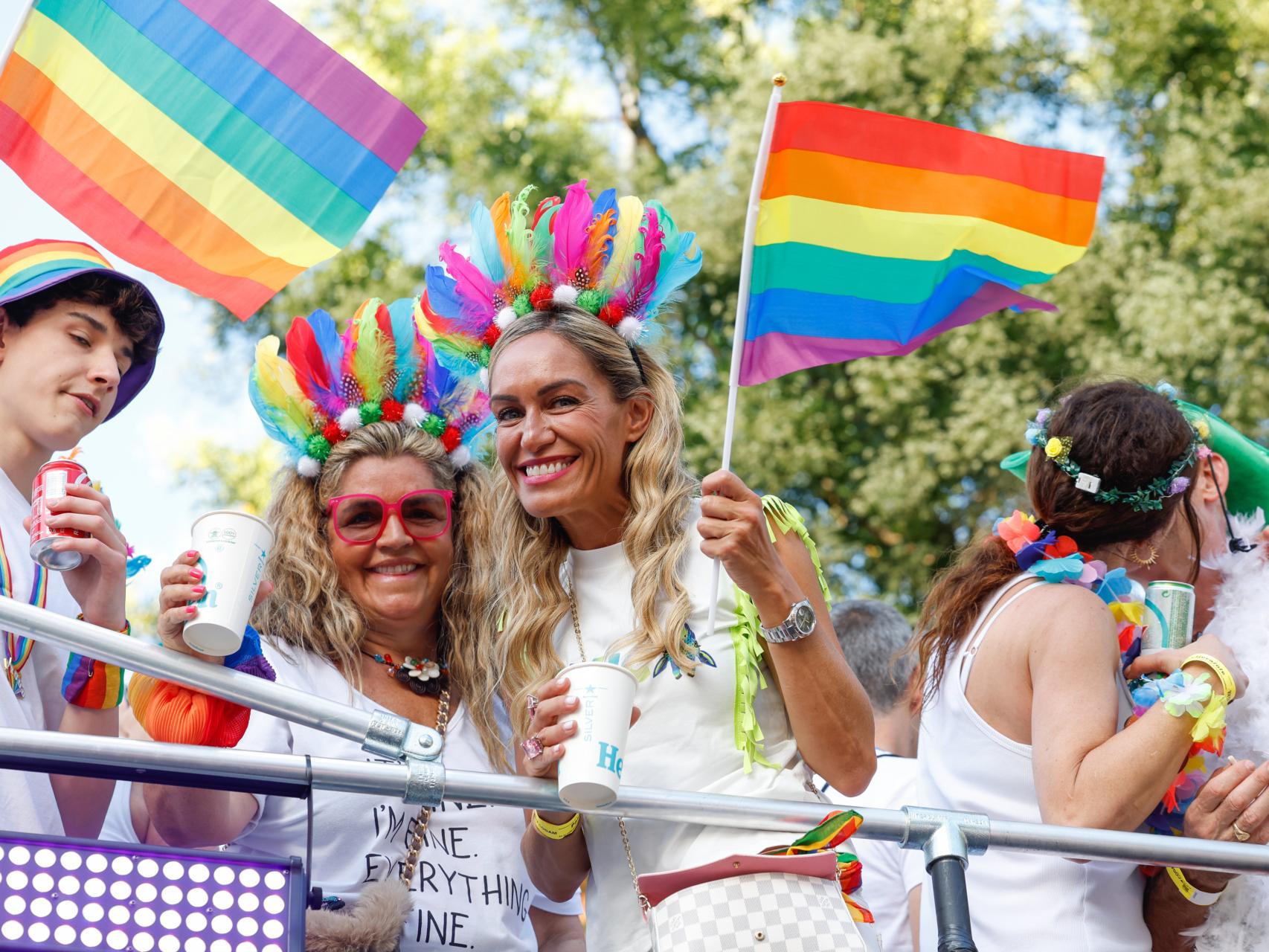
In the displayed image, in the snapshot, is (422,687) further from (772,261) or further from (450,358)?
(772,261)

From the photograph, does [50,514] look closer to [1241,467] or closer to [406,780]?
[406,780]

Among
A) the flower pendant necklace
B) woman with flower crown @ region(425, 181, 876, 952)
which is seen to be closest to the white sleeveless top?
woman with flower crown @ region(425, 181, 876, 952)

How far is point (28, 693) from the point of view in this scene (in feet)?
10.3

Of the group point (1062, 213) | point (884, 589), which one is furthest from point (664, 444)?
point (884, 589)

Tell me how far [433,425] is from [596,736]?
163cm

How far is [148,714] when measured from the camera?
281 cm

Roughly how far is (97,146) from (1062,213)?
227 cm

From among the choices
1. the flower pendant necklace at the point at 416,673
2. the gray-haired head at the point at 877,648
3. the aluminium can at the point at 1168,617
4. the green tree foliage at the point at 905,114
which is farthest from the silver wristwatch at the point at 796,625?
the green tree foliage at the point at 905,114

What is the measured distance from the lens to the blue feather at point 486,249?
3.70m

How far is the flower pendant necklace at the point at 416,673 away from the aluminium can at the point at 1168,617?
164 cm

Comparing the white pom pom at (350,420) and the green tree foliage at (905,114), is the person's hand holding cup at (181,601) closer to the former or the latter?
the white pom pom at (350,420)

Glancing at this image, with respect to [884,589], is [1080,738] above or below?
below

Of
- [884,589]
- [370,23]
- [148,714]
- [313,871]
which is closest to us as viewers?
[148,714]

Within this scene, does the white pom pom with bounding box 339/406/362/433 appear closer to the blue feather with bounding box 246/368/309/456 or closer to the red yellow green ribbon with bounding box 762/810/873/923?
the blue feather with bounding box 246/368/309/456
